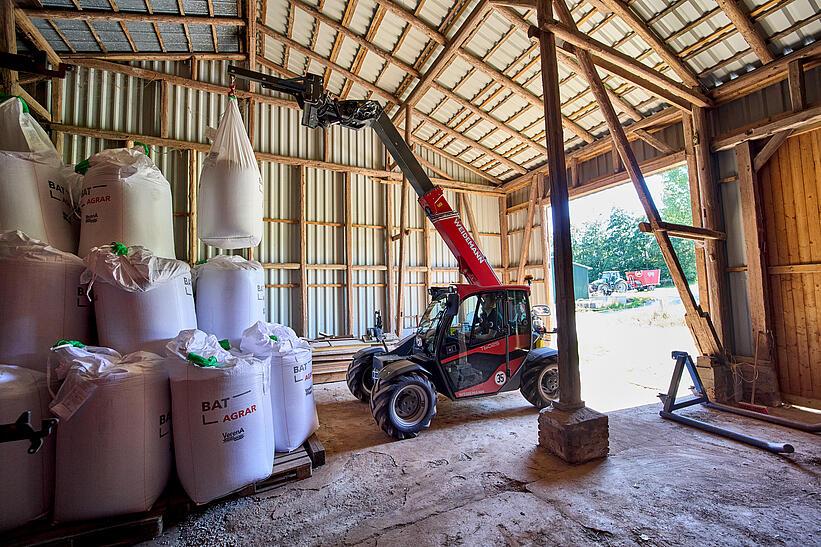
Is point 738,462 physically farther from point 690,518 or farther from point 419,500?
point 419,500

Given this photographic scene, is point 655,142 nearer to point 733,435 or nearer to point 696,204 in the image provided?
point 696,204

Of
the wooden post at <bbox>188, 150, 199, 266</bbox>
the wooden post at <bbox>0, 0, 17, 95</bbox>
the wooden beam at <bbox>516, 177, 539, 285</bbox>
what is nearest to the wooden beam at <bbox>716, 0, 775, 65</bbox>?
the wooden beam at <bbox>516, 177, 539, 285</bbox>

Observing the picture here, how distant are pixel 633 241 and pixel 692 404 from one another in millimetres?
23574

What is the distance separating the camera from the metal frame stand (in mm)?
3930

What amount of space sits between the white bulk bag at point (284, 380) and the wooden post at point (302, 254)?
595cm

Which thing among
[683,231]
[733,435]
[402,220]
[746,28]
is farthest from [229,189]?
[746,28]

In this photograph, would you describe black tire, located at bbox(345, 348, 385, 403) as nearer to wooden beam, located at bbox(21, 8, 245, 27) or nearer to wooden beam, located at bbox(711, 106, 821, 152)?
wooden beam, located at bbox(711, 106, 821, 152)

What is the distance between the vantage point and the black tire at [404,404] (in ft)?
14.4

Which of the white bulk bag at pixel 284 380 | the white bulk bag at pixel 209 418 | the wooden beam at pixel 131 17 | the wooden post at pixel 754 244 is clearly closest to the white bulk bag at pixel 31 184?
the white bulk bag at pixel 209 418

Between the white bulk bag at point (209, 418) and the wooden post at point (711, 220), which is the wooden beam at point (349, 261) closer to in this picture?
the white bulk bag at point (209, 418)

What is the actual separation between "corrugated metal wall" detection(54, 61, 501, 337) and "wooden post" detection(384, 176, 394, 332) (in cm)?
11

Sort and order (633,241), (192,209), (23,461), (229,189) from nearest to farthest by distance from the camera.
Answer: (23,461)
(229,189)
(192,209)
(633,241)

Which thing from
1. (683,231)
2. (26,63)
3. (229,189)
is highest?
(26,63)

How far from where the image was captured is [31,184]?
2977 millimetres
